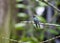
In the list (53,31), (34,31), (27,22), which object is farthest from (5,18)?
(53,31)

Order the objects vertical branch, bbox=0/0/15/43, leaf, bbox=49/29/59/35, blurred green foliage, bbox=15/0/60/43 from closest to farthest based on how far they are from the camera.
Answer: vertical branch, bbox=0/0/15/43
blurred green foliage, bbox=15/0/60/43
leaf, bbox=49/29/59/35

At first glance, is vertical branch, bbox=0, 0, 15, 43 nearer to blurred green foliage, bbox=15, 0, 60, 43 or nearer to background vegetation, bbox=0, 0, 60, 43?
background vegetation, bbox=0, 0, 60, 43

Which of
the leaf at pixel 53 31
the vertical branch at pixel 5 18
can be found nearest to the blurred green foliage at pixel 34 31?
the leaf at pixel 53 31

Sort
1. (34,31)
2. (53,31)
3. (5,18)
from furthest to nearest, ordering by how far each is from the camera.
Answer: (53,31)
(34,31)
(5,18)

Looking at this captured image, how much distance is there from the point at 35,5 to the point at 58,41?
486 mm

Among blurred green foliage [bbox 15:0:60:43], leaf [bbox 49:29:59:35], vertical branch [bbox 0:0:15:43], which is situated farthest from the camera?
leaf [bbox 49:29:59:35]

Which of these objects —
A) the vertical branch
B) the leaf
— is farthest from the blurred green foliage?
the vertical branch

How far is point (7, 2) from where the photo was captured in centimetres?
141

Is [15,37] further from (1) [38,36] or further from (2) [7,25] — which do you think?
(2) [7,25]

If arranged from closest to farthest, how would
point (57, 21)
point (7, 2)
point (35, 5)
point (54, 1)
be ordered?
point (7, 2)
point (54, 1)
point (35, 5)
point (57, 21)

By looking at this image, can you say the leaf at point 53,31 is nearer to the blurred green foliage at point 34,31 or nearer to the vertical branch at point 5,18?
the blurred green foliage at point 34,31

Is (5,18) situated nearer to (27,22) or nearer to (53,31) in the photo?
(27,22)

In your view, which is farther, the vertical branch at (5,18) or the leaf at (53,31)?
the leaf at (53,31)

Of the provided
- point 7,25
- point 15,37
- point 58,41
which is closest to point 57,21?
point 58,41
